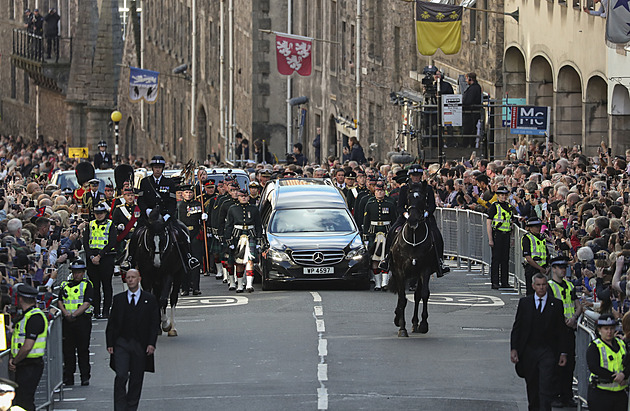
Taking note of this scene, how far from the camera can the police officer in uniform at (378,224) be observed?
25844mm

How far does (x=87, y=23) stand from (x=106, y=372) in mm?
67687

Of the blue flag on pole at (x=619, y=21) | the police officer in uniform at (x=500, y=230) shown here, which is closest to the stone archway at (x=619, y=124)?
the blue flag on pole at (x=619, y=21)

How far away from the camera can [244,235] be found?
25.8m

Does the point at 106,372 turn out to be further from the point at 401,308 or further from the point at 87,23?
the point at 87,23

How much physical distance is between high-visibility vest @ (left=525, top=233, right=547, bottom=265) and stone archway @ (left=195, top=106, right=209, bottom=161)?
51783 mm

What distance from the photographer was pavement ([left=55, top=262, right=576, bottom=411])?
16375 millimetres

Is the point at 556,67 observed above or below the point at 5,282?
above

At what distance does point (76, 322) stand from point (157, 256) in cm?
277

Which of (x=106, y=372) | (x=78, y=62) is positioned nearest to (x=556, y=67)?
(x=106, y=372)

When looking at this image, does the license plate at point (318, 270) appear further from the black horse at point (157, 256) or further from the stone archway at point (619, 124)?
the stone archway at point (619, 124)

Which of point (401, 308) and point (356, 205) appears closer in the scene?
point (401, 308)

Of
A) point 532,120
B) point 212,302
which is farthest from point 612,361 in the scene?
point 532,120

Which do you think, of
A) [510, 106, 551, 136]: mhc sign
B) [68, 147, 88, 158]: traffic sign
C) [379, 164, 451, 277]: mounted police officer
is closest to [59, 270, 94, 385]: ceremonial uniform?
[379, 164, 451, 277]: mounted police officer

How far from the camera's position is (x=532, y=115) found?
115 ft
